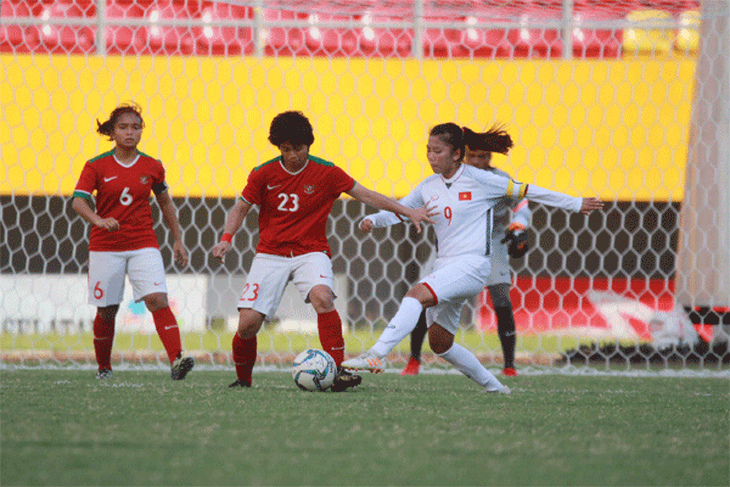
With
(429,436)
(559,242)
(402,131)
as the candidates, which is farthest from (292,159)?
(559,242)

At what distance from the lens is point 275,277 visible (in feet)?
11.3

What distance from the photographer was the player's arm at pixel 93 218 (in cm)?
353

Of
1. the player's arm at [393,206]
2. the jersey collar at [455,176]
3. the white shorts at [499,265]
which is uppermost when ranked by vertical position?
the jersey collar at [455,176]

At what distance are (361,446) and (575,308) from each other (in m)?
5.43

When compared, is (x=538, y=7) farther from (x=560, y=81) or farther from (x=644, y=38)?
(x=644, y=38)

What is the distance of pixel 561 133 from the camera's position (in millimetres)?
6520

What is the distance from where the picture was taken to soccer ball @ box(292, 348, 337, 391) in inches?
128

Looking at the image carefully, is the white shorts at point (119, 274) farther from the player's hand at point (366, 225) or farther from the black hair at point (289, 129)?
the player's hand at point (366, 225)

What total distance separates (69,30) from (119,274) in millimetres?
4380

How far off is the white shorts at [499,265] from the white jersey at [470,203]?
3.33 ft

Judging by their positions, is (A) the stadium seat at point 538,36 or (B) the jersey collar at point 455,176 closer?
(B) the jersey collar at point 455,176

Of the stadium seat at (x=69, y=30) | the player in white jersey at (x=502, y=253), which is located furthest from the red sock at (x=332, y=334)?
the stadium seat at (x=69, y=30)

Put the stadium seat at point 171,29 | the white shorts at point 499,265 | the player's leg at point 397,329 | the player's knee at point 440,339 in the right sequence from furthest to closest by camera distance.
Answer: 1. the stadium seat at point 171,29
2. the white shorts at point 499,265
3. the player's knee at point 440,339
4. the player's leg at point 397,329

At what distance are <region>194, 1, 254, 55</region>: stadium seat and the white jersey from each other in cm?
403
